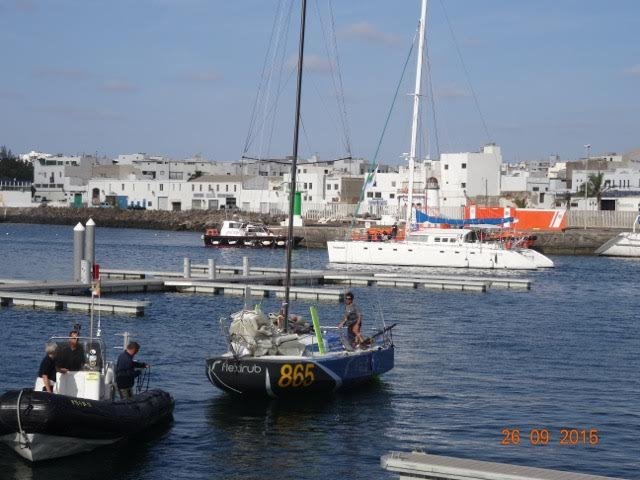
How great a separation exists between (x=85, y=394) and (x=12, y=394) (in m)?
1.77

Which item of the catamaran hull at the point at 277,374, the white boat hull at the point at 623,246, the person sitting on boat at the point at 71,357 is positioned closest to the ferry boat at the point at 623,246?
the white boat hull at the point at 623,246

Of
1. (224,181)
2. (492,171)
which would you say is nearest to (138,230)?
(224,181)

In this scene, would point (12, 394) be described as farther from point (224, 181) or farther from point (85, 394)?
point (224, 181)

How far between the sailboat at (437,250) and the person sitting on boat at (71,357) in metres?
50.2

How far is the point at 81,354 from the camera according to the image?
1927 centimetres

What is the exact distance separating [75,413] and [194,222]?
123 m

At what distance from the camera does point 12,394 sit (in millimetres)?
17438

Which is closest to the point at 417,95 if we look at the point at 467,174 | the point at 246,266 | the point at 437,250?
the point at 437,250

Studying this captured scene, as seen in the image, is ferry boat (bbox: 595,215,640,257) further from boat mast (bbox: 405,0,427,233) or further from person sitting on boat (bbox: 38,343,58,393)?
person sitting on boat (bbox: 38,343,58,393)

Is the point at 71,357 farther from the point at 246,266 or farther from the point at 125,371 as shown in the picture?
the point at 246,266

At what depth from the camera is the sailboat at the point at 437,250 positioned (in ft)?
227

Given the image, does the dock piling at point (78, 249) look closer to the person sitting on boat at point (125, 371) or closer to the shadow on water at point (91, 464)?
the person sitting on boat at point (125, 371)

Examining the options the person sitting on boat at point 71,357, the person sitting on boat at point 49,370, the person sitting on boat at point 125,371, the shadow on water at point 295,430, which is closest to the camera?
the person sitting on boat at point 49,370
